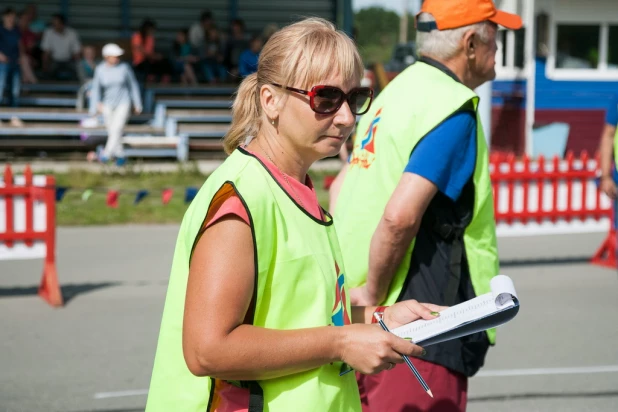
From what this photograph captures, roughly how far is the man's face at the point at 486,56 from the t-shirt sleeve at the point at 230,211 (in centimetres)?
174

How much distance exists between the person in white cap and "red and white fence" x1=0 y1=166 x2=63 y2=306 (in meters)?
9.21

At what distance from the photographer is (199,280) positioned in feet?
6.51

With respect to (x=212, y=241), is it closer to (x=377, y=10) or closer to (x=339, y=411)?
(x=339, y=411)

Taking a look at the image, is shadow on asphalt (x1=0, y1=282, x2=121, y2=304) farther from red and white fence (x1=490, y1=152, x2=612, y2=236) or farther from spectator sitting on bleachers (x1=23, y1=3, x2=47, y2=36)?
spectator sitting on bleachers (x1=23, y1=3, x2=47, y2=36)

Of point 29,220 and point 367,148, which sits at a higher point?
point 367,148

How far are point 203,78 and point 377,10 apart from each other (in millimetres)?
68952

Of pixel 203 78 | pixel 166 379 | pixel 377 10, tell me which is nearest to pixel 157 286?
pixel 166 379

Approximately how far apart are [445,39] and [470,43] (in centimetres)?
10

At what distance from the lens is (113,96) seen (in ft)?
57.7

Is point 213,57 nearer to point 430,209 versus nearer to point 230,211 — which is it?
point 430,209

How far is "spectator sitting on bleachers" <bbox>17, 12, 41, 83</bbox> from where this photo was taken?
20.2 meters

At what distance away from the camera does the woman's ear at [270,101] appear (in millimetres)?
2260

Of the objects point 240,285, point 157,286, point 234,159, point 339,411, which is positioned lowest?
point 157,286

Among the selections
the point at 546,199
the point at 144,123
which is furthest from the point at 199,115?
the point at 546,199
